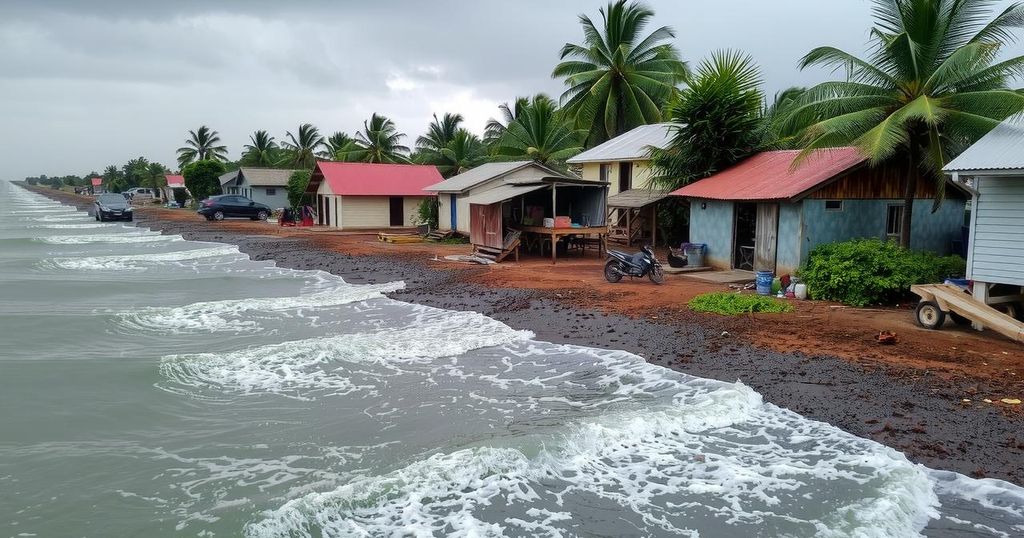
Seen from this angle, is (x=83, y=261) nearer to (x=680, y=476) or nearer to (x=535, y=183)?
(x=535, y=183)

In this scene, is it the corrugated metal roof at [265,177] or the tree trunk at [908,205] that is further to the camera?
the corrugated metal roof at [265,177]

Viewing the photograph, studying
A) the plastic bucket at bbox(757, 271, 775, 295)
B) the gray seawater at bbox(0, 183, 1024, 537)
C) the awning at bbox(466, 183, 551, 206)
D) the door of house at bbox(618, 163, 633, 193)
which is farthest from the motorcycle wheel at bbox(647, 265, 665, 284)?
the door of house at bbox(618, 163, 633, 193)

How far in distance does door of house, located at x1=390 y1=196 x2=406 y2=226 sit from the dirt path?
761 inches

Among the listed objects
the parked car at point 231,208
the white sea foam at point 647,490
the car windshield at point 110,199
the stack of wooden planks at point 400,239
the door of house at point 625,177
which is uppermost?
the door of house at point 625,177

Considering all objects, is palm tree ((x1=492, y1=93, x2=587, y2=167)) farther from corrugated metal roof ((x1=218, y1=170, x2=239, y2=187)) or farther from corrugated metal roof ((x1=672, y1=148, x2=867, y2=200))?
corrugated metal roof ((x1=218, y1=170, x2=239, y2=187))

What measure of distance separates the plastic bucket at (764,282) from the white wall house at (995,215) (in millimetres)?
4007

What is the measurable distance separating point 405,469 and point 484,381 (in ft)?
9.94

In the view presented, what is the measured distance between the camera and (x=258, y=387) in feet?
29.9

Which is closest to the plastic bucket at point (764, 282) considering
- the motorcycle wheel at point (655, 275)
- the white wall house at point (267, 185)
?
the motorcycle wheel at point (655, 275)

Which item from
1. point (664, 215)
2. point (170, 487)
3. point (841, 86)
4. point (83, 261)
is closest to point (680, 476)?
point (170, 487)

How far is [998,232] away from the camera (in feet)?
35.1

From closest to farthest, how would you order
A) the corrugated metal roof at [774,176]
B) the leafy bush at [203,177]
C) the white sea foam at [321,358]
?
the white sea foam at [321,358], the corrugated metal roof at [774,176], the leafy bush at [203,177]

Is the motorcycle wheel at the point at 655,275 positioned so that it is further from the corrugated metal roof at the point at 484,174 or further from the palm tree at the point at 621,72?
the palm tree at the point at 621,72

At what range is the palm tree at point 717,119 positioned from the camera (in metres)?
20.2
